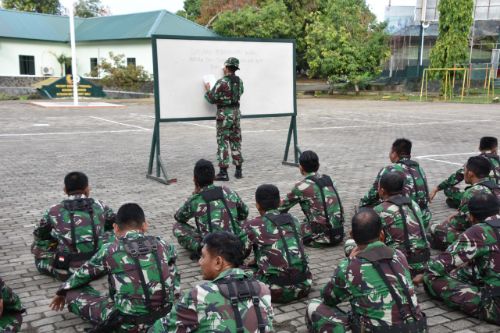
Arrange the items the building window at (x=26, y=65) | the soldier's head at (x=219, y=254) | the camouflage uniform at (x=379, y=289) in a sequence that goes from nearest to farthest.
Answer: the soldier's head at (x=219, y=254) → the camouflage uniform at (x=379, y=289) → the building window at (x=26, y=65)

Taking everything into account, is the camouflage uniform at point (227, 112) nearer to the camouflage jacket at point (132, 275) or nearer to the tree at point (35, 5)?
the camouflage jacket at point (132, 275)

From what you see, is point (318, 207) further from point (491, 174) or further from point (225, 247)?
point (225, 247)

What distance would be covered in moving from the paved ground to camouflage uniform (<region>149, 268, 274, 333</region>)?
135 cm

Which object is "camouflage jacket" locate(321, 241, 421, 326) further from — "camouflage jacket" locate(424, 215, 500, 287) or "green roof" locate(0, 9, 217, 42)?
"green roof" locate(0, 9, 217, 42)

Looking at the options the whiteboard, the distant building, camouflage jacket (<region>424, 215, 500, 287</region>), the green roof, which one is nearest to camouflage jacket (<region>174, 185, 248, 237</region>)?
camouflage jacket (<region>424, 215, 500, 287</region>)

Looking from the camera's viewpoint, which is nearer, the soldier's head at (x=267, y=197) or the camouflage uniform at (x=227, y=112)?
the soldier's head at (x=267, y=197)

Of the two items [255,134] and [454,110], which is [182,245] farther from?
[454,110]

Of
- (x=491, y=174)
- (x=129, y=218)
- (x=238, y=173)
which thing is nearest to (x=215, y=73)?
(x=238, y=173)

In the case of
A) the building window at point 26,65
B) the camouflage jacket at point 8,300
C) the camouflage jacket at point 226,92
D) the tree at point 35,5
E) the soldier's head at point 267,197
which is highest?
the tree at point 35,5

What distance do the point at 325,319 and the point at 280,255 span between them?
806 mm

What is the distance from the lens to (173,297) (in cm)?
351

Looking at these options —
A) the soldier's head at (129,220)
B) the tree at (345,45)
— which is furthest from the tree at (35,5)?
the soldier's head at (129,220)

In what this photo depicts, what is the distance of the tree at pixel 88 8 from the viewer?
2485 inches

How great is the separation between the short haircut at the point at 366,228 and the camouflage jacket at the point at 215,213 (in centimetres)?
182
